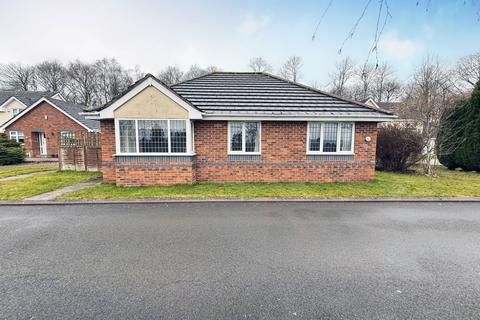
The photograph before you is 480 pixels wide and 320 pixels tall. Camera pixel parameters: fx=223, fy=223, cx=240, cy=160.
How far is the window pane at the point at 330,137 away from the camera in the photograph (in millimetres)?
9555

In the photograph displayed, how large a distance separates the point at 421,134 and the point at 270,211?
1093 centimetres

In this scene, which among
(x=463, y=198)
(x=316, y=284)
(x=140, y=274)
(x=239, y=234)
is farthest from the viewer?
(x=463, y=198)

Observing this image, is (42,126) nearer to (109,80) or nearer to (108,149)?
(108,149)

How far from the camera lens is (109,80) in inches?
1941

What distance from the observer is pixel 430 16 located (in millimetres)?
2258

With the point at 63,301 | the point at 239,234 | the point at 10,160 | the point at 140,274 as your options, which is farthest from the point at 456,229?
the point at 10,160

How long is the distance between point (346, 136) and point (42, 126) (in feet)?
88.5

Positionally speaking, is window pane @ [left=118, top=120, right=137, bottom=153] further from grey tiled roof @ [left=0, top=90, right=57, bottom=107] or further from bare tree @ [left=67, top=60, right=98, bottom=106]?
bare tree @ [left=67, top=60, right=98, bottom=106]

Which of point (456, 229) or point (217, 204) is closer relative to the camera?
point (456, 229)

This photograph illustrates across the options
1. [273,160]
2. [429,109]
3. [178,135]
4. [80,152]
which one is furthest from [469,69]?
[80,152]

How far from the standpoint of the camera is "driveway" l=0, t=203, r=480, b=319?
2.49 meters

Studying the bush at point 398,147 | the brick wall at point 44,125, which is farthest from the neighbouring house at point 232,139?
the brick wall at point 44,125

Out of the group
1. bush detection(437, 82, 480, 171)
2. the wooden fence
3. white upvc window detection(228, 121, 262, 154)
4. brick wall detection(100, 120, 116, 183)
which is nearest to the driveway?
brick wall detection(100, 120, 116, 183)

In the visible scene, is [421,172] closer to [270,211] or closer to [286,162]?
[286,162]
